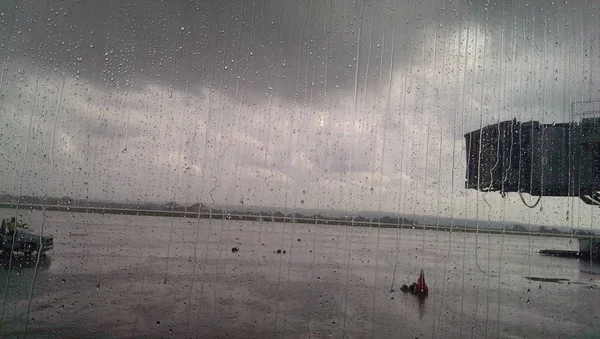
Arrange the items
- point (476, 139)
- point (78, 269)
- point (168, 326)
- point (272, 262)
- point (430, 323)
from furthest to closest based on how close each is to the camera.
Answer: point (272, 262) < point (78, 269) < point (476, 139) < point (430, 323) < point (168, 326)

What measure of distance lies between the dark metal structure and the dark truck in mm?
13622

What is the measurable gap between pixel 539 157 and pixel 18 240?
1511cm

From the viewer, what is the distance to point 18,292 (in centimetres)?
860

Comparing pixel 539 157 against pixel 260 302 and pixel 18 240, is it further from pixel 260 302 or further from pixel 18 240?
pixel 18 240

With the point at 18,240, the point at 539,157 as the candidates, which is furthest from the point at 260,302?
the point at 18,240

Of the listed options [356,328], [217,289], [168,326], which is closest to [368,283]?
[217,289]

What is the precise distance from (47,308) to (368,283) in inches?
351

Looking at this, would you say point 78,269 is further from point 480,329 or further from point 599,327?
point 599,327

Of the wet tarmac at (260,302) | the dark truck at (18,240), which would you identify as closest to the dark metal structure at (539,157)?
the wet tarmac at (260,302)

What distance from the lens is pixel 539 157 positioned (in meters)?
10.7

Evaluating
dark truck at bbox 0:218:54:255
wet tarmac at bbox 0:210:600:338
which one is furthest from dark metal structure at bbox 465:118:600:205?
dark truck at bbox 0:218:54:255

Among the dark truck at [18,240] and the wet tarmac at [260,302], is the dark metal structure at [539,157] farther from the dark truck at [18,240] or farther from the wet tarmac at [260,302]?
the dark truck at [18,240]

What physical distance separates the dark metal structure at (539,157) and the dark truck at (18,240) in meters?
13.6

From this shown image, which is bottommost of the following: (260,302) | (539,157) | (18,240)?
(260,302)
